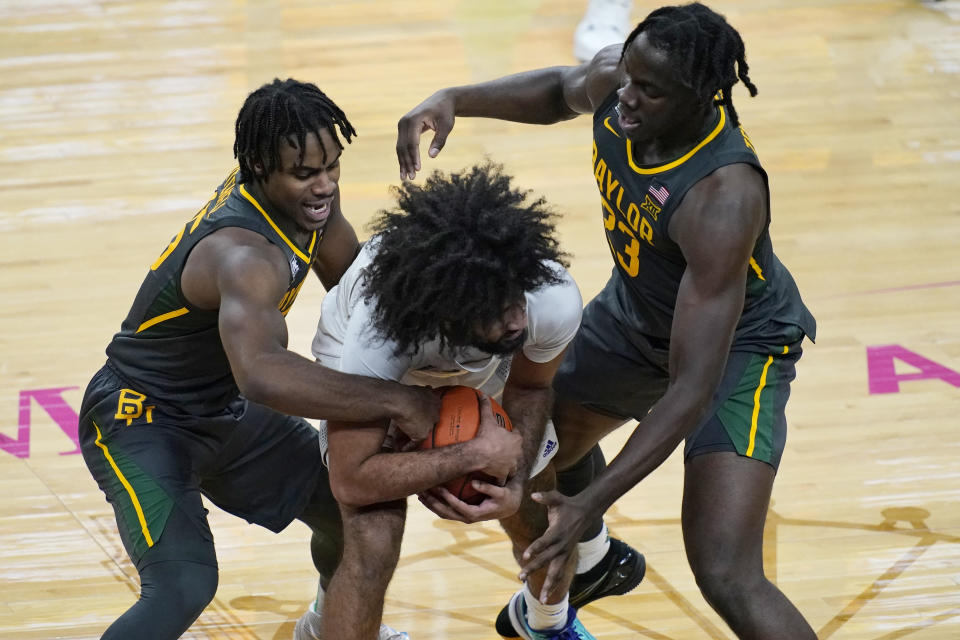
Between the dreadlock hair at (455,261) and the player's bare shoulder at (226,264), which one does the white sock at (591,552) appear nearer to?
the dreadlock hair at (455,261)

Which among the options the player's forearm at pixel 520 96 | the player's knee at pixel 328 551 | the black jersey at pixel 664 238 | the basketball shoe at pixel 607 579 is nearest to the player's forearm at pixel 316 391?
the player's knee at pixel 328 551

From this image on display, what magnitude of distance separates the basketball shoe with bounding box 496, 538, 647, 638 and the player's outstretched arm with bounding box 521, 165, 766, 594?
0.86 metres

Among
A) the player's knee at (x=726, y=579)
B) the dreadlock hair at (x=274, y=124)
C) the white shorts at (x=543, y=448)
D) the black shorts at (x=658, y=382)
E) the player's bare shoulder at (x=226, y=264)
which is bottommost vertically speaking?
the player's knee at (x=726, y=579)

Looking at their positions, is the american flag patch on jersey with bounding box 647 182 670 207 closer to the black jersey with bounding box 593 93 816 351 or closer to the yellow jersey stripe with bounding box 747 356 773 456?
the black jersey with bounding box 593 93 816 351

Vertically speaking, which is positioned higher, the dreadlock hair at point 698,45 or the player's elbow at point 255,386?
the dreadlock hair at point 698,45

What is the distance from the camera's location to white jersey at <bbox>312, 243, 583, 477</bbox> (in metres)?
2.98

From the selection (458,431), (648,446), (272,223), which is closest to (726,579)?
(648,446)

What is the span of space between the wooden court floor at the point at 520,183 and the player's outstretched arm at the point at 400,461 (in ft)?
2.85

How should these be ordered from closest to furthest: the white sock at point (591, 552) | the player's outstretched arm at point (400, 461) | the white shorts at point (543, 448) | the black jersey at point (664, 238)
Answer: the player's outstretched arm at point (400, 461) < the black jersey at point (664, 238) < the white shorts at point (543, 448) < the white sock at point (591, 552)

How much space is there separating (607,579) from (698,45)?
1.67 metres

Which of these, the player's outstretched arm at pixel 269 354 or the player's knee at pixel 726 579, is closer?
the player's outstretched arm at pixel 269 354

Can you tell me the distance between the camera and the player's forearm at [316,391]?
2822 millimetres

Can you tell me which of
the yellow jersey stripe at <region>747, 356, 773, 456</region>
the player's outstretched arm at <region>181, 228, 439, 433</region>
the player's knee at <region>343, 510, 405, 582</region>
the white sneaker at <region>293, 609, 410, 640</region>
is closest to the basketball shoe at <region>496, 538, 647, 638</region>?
the white sneaker at <region>293, 609, 410, 640</region>

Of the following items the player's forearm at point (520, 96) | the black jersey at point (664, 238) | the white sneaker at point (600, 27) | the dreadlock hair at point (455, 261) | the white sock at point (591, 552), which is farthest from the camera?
the white sneaker at point (600, 27)
